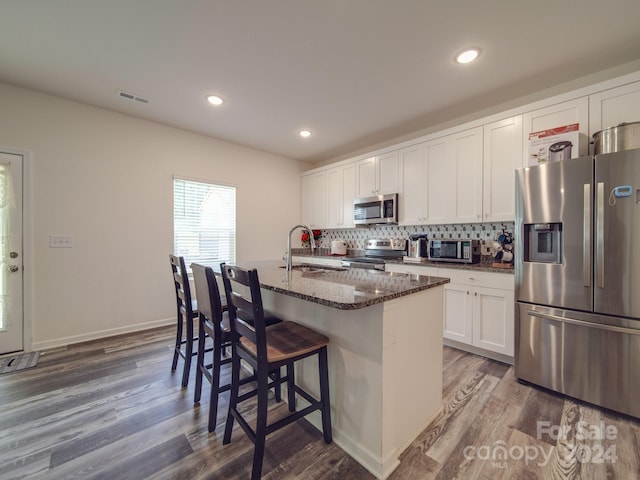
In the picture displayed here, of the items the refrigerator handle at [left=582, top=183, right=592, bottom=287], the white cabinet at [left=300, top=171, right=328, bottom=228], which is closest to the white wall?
the white cabinet at [left=300, top=171, right=328, bottom=228]

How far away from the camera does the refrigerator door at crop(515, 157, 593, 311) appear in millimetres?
1838

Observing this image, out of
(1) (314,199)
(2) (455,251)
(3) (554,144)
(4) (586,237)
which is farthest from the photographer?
(1) (314,199)

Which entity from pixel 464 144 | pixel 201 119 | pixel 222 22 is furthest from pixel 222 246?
pixel 464 144

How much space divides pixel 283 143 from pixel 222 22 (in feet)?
7.76

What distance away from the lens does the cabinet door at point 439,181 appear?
3.07 m

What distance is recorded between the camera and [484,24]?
6.03ft

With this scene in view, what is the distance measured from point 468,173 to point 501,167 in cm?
31

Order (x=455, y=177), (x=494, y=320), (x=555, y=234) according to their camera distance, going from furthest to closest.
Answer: (x=455, y=177) → (x=494, y=320) → (x=555, y=234)

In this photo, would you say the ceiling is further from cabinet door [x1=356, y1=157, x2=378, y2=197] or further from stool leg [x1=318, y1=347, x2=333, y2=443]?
stool leg [x1=318, y1=347, x2=333, y2=443]

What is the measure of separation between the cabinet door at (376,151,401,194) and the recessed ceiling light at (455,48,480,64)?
1.41 m

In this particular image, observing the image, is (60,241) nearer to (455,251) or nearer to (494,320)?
(455,251)

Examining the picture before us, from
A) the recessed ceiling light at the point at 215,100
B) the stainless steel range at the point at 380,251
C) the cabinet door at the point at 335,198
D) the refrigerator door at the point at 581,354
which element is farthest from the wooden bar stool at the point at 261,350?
the cabinet door at the point at 335,198

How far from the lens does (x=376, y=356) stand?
128cm

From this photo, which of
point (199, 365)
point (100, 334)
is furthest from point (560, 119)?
point (100, 334)
